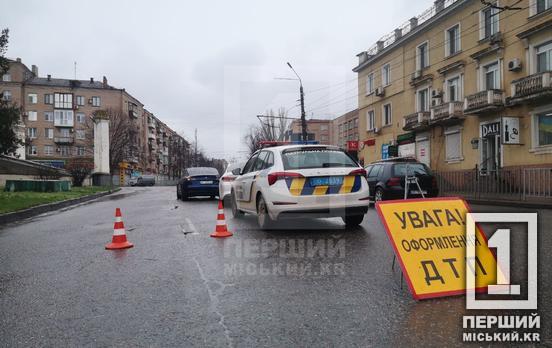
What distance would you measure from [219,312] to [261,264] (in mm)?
1673

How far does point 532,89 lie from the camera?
63.7 feet

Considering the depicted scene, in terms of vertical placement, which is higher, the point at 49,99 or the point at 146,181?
the point at 49,99

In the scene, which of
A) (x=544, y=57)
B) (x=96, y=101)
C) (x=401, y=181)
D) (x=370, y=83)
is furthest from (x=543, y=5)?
(x=96, y=101)

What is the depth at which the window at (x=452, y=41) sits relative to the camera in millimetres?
26197

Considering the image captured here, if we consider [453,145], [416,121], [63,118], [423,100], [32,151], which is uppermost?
[63,118]

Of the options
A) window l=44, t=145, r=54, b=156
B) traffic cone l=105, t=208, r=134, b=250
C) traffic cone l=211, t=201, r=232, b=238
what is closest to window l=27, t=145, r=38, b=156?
window l=44, t=145, r=54, b=156

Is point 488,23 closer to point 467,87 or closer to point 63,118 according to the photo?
point 467,87

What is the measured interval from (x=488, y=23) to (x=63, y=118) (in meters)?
76.6

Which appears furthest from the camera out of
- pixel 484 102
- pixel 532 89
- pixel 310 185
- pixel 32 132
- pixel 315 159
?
pixel 32 132

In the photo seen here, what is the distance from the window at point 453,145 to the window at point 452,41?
5.13 m

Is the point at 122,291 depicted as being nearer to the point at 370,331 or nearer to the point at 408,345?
the point at 370,331

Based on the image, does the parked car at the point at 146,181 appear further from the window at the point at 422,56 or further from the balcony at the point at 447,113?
the balcony at the point at 447,113

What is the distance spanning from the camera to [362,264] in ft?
16.5

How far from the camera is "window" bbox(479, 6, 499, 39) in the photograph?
23.0m
